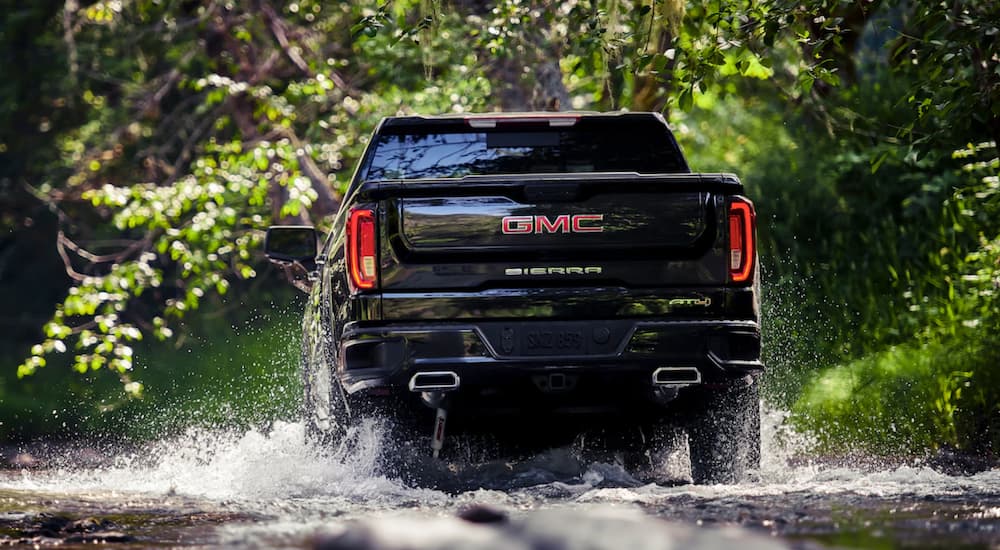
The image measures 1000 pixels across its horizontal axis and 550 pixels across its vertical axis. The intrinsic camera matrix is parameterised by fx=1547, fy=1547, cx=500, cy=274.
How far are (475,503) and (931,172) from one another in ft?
26.2

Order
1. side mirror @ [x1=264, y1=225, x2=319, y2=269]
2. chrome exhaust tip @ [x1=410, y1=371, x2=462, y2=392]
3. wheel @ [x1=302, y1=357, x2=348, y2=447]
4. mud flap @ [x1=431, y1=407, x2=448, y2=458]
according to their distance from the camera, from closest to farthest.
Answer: chrome exhaust tip @ [x1=410, y1=371, x2=462, y2=392] → mud flap @ [x1=431, y1=407, x2=448, y2=458] → wheel @ [x1=302, y1=357, x2=348, y2=447] → side mirror @ [x1=264, y1=225, x2=319, y2=269]

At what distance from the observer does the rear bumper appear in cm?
661

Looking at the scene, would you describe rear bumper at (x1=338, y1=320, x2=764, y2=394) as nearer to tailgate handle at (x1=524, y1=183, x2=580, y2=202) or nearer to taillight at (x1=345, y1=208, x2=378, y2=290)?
taillight at (x1=345, y1=208, x2=378, y2=290)

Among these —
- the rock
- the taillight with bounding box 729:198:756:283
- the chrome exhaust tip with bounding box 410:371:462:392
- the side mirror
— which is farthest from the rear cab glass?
the rock

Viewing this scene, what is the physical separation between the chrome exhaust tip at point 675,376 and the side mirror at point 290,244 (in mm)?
2374

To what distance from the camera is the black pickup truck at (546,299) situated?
6.65 m

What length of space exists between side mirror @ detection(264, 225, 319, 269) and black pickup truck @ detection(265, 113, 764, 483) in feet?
4.31

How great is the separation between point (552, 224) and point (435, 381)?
86 centimetres

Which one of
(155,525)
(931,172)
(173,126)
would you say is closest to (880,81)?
(931,172)

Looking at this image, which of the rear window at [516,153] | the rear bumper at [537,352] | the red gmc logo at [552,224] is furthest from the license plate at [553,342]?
the rear window at [516,153]

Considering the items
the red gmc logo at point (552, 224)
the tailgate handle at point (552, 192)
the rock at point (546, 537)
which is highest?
the tailgate handle at point (552, 192)

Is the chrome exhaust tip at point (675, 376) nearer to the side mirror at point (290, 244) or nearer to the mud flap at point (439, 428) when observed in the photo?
the mud flap at point (439, 428)

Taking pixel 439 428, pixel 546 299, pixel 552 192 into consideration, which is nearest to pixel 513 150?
pixel 552 192

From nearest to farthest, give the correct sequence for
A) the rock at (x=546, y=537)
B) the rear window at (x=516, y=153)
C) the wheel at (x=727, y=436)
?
the rock at (x=546, y=537)
the wheel at (x=727, y=436)
the rear window at (x=516, y=153)
